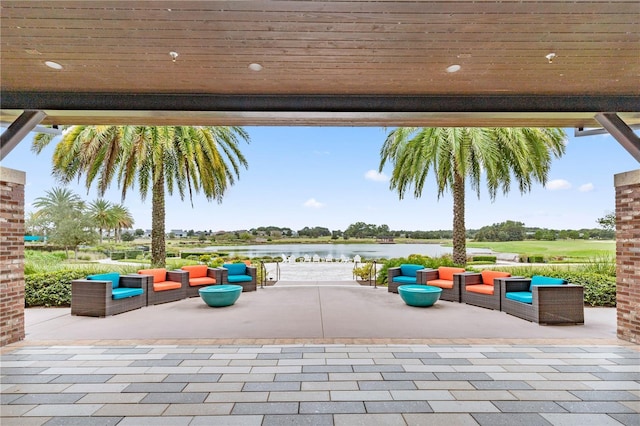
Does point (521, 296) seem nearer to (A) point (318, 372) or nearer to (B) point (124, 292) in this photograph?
(A) point (318, 372)

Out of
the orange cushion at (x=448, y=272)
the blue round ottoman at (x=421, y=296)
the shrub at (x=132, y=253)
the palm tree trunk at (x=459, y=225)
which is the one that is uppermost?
the palm tree trunk at (x=459, y=225)

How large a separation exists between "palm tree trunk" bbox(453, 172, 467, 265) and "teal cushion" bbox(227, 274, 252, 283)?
6105 millimetres

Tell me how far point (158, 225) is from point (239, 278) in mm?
3259

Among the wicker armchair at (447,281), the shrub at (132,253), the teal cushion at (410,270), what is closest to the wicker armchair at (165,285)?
the teal cushion at (410,270)

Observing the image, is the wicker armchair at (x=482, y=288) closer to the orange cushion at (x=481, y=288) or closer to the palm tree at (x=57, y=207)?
the orange cushion at (x=481, y=288)

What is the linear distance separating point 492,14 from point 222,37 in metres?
2.33

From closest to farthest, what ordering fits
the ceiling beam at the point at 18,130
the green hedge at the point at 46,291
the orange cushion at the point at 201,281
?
the ceiling beam at the point at 18,130 → the green hedge at the point at 46,291 → the orange cushion at the point at 201,281

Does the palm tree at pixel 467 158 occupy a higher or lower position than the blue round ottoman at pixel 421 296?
higher

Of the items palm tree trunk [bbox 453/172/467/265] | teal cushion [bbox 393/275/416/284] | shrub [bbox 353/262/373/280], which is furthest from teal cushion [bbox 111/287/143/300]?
palm tree trunk [bbox 453/172/467/265]

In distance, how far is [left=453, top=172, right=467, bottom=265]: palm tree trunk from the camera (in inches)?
411

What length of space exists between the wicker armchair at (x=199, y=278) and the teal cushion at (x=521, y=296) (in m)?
6.45

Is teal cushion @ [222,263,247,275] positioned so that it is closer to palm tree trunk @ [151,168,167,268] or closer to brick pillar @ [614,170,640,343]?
palm tree trunk @ [151,168,167,268]

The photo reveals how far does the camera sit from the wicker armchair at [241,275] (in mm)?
8945

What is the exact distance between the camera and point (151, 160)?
998cm
